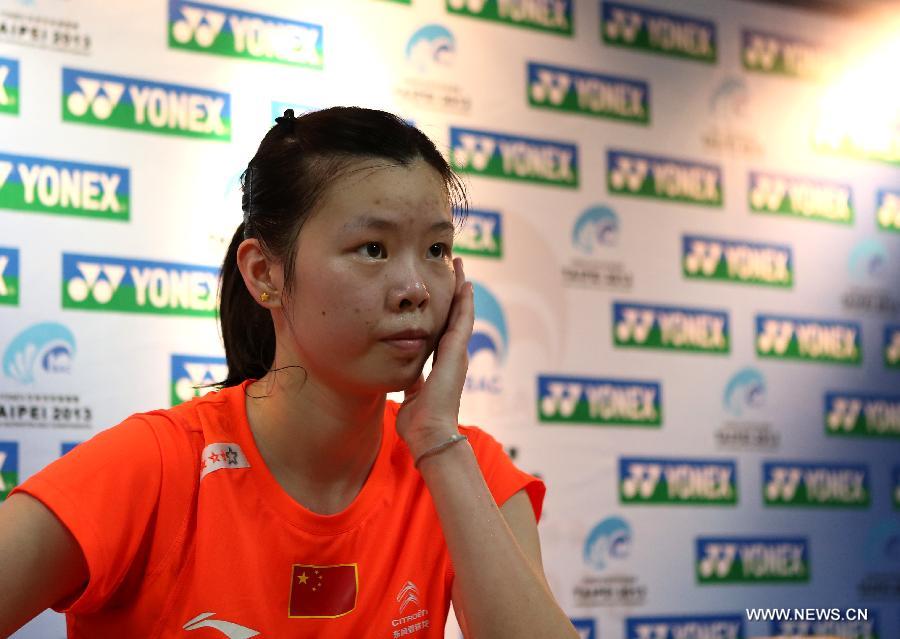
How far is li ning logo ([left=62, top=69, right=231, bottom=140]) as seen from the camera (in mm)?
2504

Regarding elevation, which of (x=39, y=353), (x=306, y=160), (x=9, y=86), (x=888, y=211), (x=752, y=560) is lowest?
(x=752, y=560)

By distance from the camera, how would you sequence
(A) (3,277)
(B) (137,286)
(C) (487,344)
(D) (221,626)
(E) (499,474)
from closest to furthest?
(D) (221,626), (E) (499,474), (A) (3,277), (B) (137,286), (C) (487,344)

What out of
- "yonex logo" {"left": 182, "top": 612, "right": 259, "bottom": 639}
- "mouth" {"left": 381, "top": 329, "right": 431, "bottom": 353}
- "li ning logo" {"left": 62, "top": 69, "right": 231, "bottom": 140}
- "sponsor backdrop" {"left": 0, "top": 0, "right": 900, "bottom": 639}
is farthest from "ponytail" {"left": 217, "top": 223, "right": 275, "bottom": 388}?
"li ning logo" {"left": 62, "top": 69, "right": 231, "bottom": 140}

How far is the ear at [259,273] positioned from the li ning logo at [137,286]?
1.10 m

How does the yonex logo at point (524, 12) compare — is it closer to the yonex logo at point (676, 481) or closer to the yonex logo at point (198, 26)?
the yonex logo at point (198, 26)

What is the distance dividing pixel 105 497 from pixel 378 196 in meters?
0.54

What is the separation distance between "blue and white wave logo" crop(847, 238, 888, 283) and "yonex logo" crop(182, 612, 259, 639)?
2.98 m

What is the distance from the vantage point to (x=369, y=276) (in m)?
1.36

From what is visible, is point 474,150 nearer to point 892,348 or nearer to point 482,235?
point 482,235

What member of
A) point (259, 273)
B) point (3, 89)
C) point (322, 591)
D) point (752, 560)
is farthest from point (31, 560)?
point (752, 560)

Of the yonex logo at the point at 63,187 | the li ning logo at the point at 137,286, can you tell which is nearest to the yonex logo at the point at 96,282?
the li ning logo at the point at 137,286

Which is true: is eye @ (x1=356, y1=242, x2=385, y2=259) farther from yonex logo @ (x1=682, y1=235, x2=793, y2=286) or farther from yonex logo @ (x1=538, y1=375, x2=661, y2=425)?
yonex logo @ (x1=682, y1=235, x2=793, y2=286)

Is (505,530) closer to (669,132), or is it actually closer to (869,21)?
(669,132)

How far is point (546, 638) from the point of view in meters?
1.29
